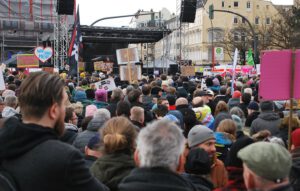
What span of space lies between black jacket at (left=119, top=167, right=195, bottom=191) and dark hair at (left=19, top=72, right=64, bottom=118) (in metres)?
0.62

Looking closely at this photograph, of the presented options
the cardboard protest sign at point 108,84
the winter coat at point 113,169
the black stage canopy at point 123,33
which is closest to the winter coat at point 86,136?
the winter coat at point 113,169

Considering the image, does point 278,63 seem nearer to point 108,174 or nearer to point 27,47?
point 108,174

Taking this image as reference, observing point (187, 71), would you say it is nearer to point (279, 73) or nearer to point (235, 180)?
point (279, 73)

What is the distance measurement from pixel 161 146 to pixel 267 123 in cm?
485

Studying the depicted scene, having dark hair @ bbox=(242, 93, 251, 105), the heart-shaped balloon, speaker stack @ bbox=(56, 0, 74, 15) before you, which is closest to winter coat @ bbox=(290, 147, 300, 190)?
dark hair @ bbox=(242, 93, 251, 105)

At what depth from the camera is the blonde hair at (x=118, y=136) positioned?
12.3 feet

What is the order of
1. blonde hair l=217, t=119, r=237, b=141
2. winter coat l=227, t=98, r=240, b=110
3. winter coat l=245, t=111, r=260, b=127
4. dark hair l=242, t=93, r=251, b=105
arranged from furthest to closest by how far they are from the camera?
1. winter coat l=227, t=98, r=240, b=110
2. dark hair l=242, t=93, r=251, b=105
3. winter coat l=245, t=111, r=260, b=127
4. blonde hair l=217, t=119, r=237, b=141

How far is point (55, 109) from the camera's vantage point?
9.08 feet

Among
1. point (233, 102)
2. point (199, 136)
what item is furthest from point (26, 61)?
point (199, 136)

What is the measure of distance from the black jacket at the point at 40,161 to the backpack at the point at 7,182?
0.9 inches

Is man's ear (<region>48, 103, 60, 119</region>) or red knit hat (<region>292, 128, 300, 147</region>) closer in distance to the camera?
man's ear (<region>48, 103, 60, 119</region>)

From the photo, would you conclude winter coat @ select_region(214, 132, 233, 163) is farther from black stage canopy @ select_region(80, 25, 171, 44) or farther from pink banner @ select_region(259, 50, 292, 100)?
black stage canopy @ select_region(80, 25, 171, 44)

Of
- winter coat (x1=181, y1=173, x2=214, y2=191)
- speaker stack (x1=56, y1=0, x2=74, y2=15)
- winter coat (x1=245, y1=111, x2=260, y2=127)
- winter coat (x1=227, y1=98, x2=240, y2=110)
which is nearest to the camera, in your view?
winter coat (x1=181, y1=173, x2=214, y2=191)

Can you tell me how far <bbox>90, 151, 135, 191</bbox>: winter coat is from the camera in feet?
12.1
